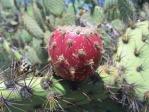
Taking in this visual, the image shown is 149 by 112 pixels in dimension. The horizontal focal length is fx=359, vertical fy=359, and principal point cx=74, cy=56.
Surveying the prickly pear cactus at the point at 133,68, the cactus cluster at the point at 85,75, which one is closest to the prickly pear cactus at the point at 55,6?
the cactus cluster at the point at 85,75

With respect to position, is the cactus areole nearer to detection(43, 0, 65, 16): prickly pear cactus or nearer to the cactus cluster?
the cactus cluster

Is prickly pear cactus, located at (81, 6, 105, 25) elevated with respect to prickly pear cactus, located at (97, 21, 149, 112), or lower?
elevated

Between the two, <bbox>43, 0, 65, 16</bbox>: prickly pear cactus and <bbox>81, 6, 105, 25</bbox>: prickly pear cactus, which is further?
<bbox>43, 0, 65, 16</bbox>: prickly pear cactus

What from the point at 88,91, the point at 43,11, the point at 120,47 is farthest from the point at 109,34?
the point at 43,11

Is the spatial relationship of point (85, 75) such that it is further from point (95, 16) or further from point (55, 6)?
point (55, 6)

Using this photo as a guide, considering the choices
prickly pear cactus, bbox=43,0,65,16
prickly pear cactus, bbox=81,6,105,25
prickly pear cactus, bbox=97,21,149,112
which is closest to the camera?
prickly pear cactus, bbox=97,21,149,112

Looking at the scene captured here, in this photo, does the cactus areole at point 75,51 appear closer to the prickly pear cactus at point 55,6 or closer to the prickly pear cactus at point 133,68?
the prickly pear cactus at point 133,68

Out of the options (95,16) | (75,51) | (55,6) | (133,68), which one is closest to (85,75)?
(75,51)

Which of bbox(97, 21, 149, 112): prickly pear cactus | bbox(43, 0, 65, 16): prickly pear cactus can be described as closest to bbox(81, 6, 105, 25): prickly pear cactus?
bbox(43, 0, 65, 16): prickly pear cactus

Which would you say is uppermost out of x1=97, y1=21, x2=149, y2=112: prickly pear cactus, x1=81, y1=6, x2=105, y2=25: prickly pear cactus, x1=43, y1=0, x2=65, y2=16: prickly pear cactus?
x1=43, y1=0, x2=65, y2=16: prickly pear cactus
